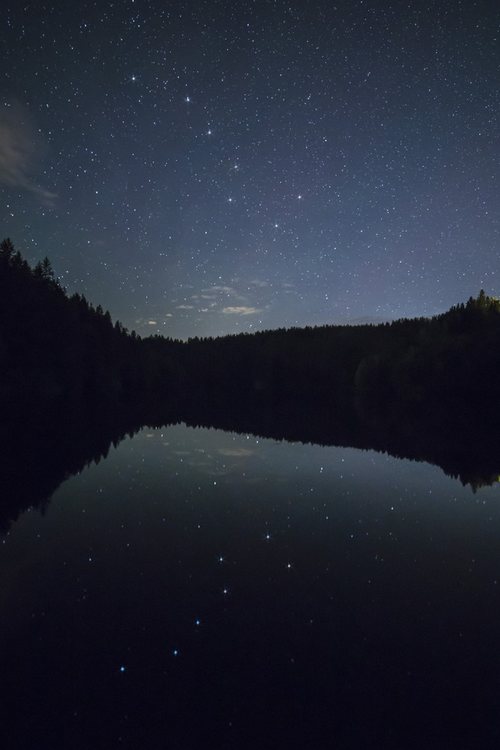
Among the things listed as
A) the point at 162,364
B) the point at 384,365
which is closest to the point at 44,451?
the point at 384,365

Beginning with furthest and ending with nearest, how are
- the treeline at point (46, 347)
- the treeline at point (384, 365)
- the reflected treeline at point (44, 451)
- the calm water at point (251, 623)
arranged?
1. the treeline at point (384, 365)
2. the treeline at point (46, 347)
3. the reflected treeline at point (44, 451)
4. the calm water at point (251, 623)

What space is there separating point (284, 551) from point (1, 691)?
250 inches

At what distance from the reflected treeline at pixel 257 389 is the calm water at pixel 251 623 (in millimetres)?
3916

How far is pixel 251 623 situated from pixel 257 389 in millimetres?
109841

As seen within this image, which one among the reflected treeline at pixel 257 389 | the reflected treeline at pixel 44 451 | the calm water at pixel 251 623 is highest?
the reflected treeline at pixel 257 389

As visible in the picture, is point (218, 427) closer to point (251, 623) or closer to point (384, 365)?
point (251, 623)

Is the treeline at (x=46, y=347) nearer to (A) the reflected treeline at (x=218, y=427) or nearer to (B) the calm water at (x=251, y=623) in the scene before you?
(A) the reflected treeline at (x=218, y=427)

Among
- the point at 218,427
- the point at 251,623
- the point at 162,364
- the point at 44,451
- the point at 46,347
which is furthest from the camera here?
the point at 162,364

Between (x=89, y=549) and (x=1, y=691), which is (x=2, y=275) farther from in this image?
(x=1, y=691)

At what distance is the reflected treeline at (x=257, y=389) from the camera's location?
23.3 meters

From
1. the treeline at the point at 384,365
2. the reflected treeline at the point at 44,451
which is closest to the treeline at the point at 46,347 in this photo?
the reflected treeline at the point at 44,451

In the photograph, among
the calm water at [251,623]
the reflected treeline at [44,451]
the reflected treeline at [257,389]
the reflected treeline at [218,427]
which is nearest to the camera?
the calm water at [251,623]

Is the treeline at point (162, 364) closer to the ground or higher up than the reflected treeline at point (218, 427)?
higher up

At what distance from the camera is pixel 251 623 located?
7.36 meters
